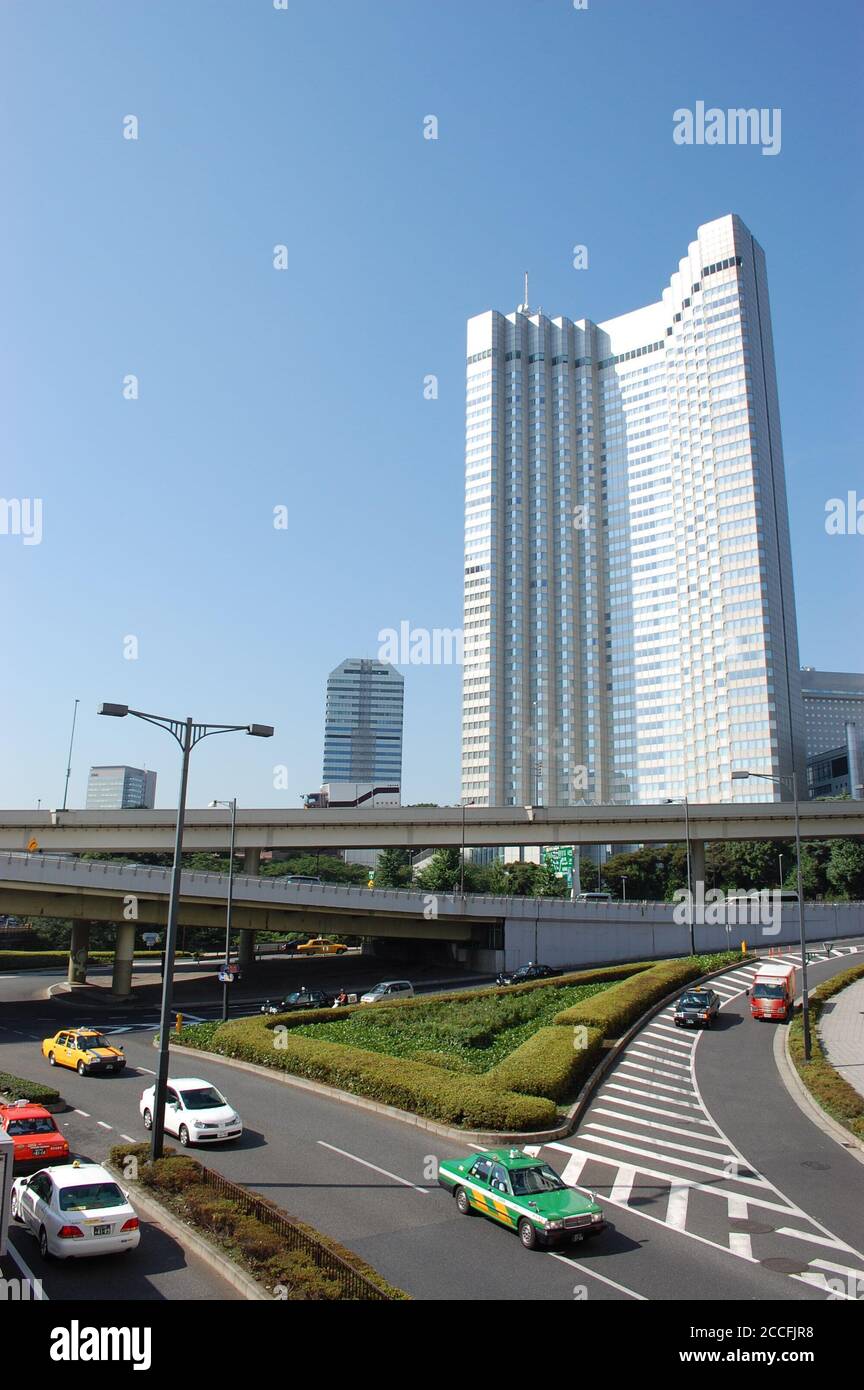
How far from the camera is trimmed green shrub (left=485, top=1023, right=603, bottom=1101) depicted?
27.8 metres

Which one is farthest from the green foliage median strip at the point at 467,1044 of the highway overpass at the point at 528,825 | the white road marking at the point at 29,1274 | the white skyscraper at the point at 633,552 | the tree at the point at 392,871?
the white skyscraper at the point at 633,552

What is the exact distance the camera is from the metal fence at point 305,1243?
1291 centimetres

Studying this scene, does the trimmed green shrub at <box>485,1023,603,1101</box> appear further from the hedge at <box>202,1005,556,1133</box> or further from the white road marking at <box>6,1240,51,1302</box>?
the white road marking at <box>6,1240,51,1302</box>

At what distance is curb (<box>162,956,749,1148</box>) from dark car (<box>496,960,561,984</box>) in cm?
2015

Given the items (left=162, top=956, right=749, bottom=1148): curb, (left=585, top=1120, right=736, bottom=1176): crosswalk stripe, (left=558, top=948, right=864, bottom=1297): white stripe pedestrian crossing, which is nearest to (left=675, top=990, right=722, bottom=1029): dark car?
(left=162, top=956, right=749, bottom=1148): curb

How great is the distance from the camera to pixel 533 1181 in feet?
59.0

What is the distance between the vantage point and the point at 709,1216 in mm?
18594

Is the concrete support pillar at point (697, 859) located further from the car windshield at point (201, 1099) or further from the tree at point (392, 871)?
the car windshield at point (201, 1099)

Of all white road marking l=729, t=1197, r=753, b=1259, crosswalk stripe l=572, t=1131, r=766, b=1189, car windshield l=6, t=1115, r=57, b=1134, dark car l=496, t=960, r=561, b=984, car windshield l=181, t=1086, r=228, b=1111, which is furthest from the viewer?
dark car l=496, t=960, r=561, b=984

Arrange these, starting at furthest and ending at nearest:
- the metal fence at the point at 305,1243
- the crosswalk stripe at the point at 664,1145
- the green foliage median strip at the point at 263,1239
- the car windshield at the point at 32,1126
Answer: the crosswalk stripe at the point at 664,1145 < the car windshield at the point at 32,1126 < the green foliage median strip at the point at 263,1239 < the metal fence at the point at 305,1243

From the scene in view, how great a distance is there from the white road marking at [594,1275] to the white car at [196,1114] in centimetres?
1057

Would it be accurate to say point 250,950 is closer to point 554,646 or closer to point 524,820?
point 524,820

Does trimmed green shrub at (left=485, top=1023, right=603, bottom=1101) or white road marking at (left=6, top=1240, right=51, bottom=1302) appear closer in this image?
white road marking at (left=6, top=1240, right=51, bottom=1302)
